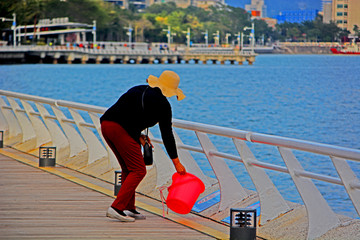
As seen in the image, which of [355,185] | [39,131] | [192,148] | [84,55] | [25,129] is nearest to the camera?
[355,185]

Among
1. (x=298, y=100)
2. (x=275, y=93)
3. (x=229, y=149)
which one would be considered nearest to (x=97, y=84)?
(x=275, y=93)

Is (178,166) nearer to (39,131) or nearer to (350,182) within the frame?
(350,182)

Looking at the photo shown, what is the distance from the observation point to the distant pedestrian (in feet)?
22.2

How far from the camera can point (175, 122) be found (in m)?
8.30

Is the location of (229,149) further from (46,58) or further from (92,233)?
(46,58)

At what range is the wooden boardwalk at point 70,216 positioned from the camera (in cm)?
674

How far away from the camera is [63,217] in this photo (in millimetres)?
7477

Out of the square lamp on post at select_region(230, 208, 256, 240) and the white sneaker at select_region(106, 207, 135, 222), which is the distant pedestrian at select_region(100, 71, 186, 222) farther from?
the square lamp on post at select_region(230, 208, 256, 240)

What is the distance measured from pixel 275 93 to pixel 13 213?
7236 centimetres

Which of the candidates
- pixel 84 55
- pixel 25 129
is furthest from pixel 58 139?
pixel 84 55

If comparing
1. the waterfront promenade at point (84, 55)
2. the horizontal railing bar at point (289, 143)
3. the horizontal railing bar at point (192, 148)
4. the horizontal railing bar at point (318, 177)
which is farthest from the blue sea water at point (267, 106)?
the waterfront promenade at point (84, 55)

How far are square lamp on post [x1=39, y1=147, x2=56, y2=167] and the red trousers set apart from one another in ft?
14.0

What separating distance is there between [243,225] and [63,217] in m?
2.03

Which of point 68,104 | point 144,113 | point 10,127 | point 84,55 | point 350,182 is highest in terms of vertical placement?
point 144,113
